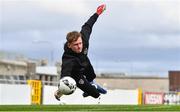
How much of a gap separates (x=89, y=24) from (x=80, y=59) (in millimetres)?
1239

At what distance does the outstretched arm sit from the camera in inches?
570

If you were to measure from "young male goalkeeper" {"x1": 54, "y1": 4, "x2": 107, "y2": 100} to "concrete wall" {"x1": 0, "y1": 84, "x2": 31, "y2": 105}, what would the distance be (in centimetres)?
1928

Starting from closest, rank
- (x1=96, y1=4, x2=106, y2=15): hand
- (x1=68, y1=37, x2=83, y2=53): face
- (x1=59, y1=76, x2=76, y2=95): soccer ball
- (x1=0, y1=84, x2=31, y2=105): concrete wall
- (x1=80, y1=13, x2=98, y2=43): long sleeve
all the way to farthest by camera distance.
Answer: (x1=68, y1=37, x2=83, y2=53): face → (x1=59, y1=76, x2=76, y2=95): soccer ball → (x1=80, y1=13, x2=98, y2=43): long sleeve → (x1=96, y1=4, x2=106, y2=15): hand → (x1=0, y1=84, x2=31, y2=105): concrete wall

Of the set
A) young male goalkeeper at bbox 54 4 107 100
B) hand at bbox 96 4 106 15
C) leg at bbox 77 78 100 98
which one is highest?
hand at bbox 96 4 106 15

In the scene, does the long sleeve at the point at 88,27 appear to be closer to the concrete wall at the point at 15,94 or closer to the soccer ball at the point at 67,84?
the soccer ball at the point at 67,84

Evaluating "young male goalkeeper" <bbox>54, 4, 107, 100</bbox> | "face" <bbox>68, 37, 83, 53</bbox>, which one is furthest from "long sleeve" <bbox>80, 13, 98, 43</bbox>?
"face" <bbox>68, 37, 83, 53</bbox>

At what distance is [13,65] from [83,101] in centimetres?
5190

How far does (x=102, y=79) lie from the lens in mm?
118562

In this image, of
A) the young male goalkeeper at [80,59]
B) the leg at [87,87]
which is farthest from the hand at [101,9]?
the leg at [87,87]

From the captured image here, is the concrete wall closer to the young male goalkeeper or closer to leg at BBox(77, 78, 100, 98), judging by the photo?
leg at BBox(77, 78, 100, 98)

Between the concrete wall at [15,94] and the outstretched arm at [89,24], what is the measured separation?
19.3m

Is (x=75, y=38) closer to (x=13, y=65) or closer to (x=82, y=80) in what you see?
(x=82, y=80)

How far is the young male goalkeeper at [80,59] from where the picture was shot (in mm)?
13477

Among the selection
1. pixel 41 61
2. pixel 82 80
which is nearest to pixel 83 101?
pixel 82 80
